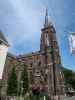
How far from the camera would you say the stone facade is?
49.5 metres

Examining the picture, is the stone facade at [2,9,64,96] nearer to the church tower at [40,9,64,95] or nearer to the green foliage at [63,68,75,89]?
the church tower at [40,9,64,95]

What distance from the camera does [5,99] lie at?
36562 mm

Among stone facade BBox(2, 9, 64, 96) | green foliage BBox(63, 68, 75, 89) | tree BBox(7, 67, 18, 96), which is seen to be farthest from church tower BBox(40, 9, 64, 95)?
green foliage BBox(63, 68, 75, 89)

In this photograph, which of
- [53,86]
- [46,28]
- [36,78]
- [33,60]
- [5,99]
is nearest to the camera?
→ [5,99]

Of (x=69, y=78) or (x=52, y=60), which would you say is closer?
(x=52, y=60)

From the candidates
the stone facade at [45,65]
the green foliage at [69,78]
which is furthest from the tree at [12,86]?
the green foliage at [69,78]

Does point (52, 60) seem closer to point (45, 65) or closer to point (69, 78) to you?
point (45, 65)

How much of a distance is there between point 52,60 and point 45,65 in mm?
2803

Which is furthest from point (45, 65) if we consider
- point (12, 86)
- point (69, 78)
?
point (69, 78)

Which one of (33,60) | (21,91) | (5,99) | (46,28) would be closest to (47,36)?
(46,28)

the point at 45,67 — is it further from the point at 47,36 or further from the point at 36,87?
the point at 47,36

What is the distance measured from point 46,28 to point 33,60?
13.1 meters

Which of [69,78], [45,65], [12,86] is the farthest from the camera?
[69,78]

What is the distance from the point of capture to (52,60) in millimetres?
53031
